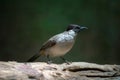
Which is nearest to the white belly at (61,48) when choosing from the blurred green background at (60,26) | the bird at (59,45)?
the bird at (59,45)

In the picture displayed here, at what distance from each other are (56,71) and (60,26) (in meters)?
1.39

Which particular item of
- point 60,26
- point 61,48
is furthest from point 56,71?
point 60,26

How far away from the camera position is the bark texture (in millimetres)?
3479

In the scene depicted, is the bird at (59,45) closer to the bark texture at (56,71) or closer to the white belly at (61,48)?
the white belly at (61,48)

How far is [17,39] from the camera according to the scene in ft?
16.5

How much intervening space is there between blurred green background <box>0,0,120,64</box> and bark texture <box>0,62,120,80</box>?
40.1 inches

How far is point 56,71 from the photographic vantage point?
148 inches

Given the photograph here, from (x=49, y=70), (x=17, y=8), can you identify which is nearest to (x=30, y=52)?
(x=17, y=8)

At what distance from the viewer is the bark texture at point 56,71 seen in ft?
11.4

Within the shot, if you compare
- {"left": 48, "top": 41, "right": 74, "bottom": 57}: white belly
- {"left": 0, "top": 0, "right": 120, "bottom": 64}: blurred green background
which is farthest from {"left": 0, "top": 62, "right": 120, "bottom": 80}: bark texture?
{"left": 0, "top": 0, "right": 120, "bottom": 64}: blurred green background

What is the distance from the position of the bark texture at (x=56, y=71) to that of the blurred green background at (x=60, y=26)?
102 cm

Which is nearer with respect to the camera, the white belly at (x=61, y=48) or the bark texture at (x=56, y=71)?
the bark texture at (x=56, y=71)

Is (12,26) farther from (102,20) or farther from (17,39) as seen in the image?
(102,20)

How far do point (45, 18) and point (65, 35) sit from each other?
932mm
